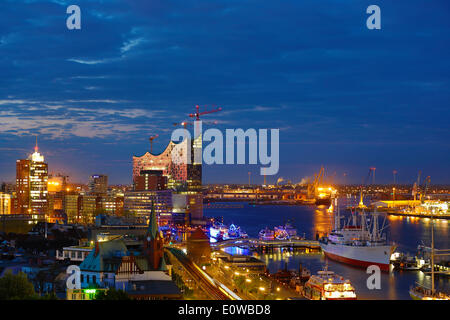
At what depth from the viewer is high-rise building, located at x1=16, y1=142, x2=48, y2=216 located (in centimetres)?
4997

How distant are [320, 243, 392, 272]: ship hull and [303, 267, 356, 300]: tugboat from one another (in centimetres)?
804

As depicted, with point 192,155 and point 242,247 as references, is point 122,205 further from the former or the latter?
point 242,247

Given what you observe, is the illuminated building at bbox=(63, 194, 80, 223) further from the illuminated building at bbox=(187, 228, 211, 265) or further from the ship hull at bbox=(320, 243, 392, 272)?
the ship hull at bbox=(320, 243, 392, 272)

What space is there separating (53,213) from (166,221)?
31.0 ft

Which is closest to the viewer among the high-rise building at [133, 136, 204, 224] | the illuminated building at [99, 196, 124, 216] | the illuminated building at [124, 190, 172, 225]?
the illuminated building at [124, 190, 172, 225]

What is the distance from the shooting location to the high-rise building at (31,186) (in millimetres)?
49969

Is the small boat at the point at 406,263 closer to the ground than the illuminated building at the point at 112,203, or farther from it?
closer to the ground

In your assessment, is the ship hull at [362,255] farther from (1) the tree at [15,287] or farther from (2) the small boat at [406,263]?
(1) the tree at [15,287]

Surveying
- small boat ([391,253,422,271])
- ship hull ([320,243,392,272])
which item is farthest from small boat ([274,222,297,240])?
small boat ([391,253,422,271])

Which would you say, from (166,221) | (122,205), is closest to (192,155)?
(122,205)

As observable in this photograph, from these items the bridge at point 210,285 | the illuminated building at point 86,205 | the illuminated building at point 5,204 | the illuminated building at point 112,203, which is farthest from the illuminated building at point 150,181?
the bridge at point 210,285

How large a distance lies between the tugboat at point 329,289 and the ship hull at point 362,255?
804 cm

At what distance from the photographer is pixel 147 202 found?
5566 cm

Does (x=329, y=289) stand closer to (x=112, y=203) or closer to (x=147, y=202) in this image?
(x=147, y=202)
